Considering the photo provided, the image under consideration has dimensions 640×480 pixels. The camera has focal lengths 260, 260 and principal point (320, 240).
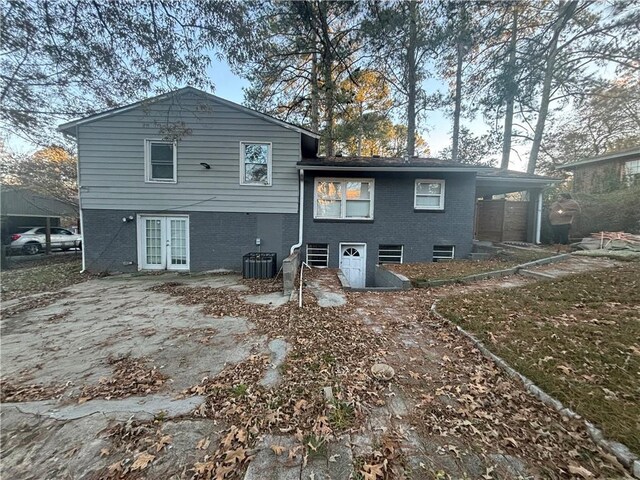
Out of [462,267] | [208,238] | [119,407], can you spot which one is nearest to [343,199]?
[462,267]

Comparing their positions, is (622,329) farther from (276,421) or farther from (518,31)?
(518,31)

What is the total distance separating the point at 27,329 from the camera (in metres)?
4.30

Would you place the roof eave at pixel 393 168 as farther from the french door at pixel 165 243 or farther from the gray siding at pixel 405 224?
the french door at pixel 165 243

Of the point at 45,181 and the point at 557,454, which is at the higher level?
the point at 45,181

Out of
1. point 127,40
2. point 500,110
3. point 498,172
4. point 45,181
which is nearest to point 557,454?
point 127,40

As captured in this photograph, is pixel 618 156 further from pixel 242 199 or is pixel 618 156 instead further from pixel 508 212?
pixel 242 199

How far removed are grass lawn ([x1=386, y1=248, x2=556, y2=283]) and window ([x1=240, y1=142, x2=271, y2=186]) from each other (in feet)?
17.5

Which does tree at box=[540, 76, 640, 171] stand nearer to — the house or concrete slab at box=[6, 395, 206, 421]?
the house

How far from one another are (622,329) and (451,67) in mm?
15603

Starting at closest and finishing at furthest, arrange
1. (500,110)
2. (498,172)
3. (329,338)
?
(329,338) → (498,172) → (500,110)

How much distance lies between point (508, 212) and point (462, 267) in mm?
5718

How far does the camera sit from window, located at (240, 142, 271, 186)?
9.16 metres

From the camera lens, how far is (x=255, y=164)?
926 cm

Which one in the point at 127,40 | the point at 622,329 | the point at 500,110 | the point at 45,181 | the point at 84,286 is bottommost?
the point at 84,286
